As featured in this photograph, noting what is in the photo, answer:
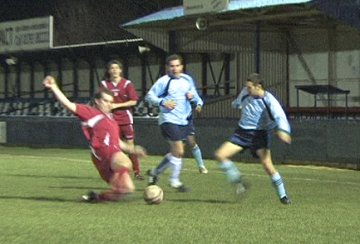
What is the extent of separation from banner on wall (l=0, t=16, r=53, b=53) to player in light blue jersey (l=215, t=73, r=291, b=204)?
23132mm

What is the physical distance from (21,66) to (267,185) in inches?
1153

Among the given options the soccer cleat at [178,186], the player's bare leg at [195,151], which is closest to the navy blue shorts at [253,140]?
the soccer cleat at [178,186]

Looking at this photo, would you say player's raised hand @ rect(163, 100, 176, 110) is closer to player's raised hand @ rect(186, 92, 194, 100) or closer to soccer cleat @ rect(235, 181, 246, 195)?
player's raised hand @ rect(186, 92, 194, 100)

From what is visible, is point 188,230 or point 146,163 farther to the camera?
point 146,163

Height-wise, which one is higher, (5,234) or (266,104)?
(266,104)

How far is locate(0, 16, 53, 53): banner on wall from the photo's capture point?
33184 mm

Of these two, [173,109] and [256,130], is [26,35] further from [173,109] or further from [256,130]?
[256,130]

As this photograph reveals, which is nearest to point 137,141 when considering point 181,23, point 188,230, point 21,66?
point 181,23

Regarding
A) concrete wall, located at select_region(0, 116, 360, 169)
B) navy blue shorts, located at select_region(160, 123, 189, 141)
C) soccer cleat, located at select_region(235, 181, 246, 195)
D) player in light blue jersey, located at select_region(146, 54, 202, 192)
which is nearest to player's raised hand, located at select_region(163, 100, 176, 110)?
player in light blue jersey, located at select_region(146, 54, 202, 192)

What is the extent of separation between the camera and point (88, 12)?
3200 centimetres

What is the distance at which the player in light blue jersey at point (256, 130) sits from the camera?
10.5 m

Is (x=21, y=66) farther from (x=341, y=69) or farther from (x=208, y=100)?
(x=341, y=69)

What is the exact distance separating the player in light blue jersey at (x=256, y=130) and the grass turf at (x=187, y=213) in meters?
0.34

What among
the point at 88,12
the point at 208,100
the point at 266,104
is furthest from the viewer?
the point at 88,12
